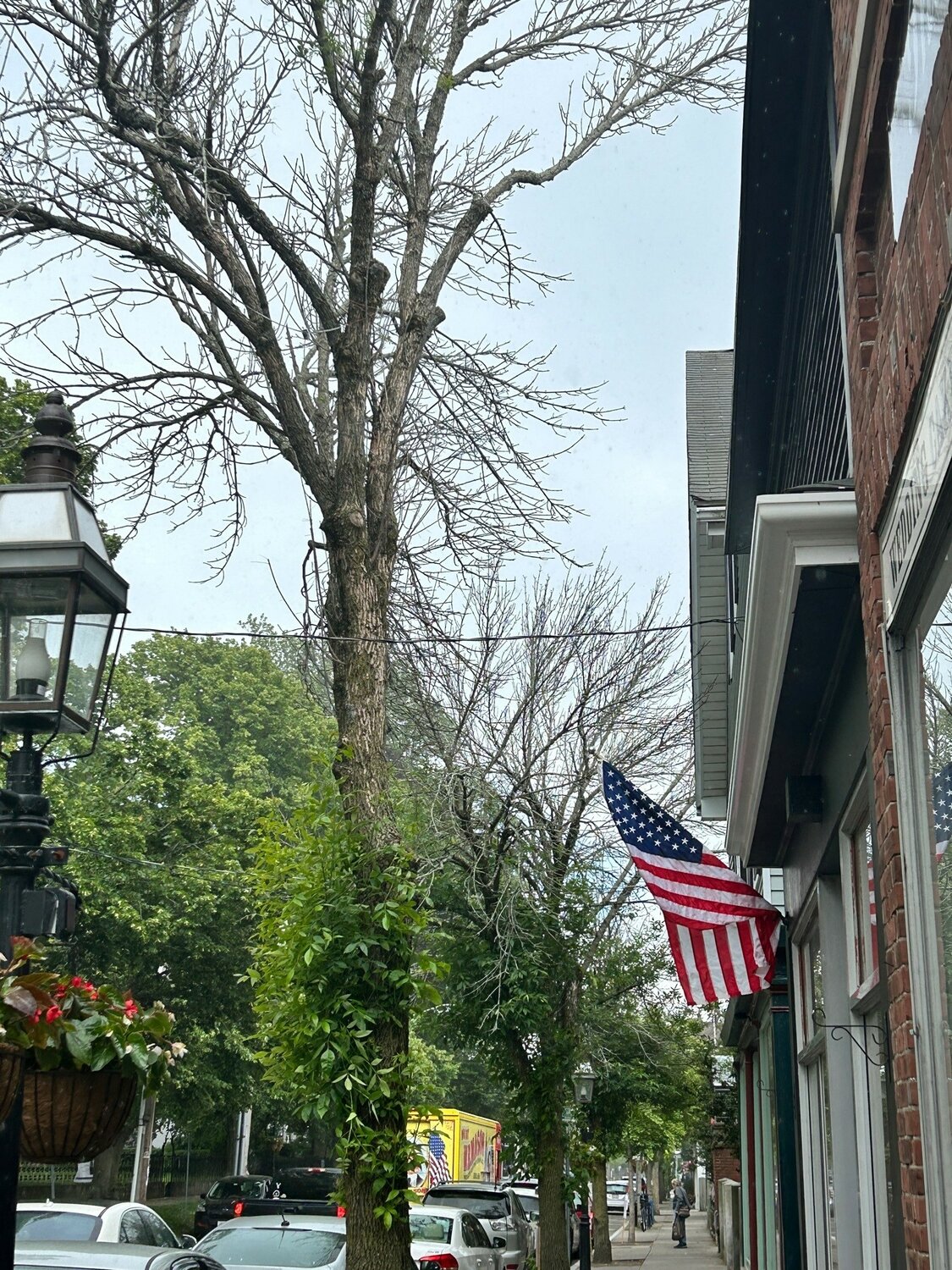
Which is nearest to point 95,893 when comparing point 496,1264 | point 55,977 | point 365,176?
point 496,1264

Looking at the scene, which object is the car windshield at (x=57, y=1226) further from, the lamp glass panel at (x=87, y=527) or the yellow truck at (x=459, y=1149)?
the yellow truck at (x=459, y=1149)

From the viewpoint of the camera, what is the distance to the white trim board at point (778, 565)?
5148 mm

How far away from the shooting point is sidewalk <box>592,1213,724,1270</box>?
3027 cm

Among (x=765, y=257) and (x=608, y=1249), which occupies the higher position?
(x=765, y=257)

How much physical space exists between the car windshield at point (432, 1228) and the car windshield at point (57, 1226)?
4198 mm

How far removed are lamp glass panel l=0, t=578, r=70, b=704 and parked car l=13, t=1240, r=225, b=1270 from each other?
4.16 m

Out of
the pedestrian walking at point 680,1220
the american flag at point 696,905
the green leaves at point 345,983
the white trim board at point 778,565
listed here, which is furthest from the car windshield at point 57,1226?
the pedestrian walking at point 680,1220

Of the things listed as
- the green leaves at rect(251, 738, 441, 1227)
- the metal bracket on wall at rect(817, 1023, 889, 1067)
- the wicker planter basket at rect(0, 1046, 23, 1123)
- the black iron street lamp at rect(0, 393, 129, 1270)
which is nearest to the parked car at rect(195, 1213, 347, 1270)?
the green leaves at rect(251, 738, 441, 1227)

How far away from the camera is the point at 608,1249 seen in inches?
1315

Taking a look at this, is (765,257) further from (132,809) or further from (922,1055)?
(132,809)

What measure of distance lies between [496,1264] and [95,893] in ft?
47.0

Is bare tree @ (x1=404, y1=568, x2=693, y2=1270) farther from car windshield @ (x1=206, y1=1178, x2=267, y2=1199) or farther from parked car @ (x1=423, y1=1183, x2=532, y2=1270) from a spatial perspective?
car windshield @ (x1=206, y1=1178, x2=267, y2=1199)

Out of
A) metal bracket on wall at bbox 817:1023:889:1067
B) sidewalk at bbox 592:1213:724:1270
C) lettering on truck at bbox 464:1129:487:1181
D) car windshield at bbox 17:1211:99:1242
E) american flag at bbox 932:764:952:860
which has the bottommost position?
sidewalk at bbox 592:1213:724:1270

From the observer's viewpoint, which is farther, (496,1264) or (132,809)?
(132,809)
